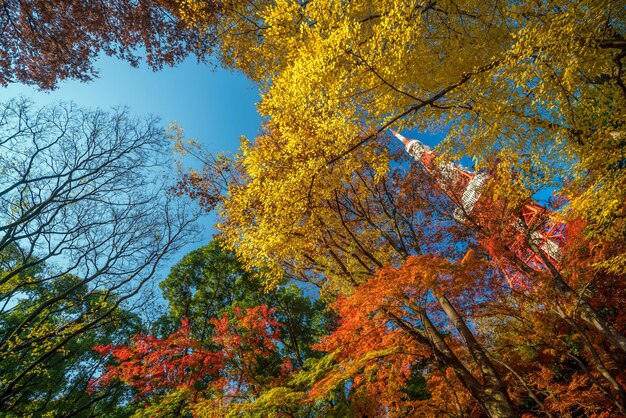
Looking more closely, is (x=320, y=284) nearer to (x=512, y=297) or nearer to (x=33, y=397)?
(x=512, y=297)

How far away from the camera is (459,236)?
1053cm

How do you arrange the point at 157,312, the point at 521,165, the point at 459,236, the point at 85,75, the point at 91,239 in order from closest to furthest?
the point at 521,165, the point at 85,75, the point at 91,239, the point at 459,236, the point at 157,312

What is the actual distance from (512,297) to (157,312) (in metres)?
12.0

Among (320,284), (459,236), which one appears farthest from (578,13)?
(459,236)

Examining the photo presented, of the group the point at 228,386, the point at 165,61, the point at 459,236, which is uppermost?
the point at 165,61

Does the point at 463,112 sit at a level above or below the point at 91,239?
below

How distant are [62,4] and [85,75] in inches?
51.3

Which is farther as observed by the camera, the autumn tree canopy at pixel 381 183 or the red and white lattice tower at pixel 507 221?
the red and white lattice tower at pixel 507 221

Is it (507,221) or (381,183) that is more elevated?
(381,183)

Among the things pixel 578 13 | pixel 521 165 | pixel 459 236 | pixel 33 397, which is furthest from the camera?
pixel 459 236

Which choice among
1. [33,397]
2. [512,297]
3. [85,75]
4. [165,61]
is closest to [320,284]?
[512,297]

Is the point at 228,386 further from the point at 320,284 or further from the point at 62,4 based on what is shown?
the point at 62,4

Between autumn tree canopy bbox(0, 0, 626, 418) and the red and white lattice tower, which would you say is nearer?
autumn tree canopy bbox(0, 0, 626, 418)

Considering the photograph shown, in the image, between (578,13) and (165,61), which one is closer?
(578,13)
